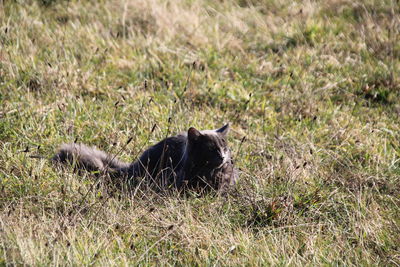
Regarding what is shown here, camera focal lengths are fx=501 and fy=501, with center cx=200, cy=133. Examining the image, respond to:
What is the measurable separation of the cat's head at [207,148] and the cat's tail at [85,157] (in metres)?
0.64

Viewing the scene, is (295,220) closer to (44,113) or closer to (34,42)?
(44,113)

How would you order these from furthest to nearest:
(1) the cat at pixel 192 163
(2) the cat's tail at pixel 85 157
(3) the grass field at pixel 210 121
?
(1) the cat at pixel 192 163 → (2) the cat's tail at pixel 85 157 → (3) the grass field at pixel 210 121

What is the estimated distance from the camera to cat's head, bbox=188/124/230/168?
4246 mm

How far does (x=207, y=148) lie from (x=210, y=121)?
3.13ft

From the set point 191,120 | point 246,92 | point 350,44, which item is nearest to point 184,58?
point 246,92

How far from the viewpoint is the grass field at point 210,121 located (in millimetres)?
3287

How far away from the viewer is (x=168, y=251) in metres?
3.21

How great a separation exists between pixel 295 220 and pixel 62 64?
3.36 m

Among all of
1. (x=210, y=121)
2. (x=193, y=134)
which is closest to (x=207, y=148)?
(x=193, y=134)

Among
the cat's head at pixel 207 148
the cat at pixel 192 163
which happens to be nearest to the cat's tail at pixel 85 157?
the cat at pixel 192 163

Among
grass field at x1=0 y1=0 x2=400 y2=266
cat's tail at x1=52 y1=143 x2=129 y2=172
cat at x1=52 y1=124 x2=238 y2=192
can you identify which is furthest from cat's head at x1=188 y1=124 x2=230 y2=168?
cat's tail at x1=52 y1=143 x2=129 y2=172

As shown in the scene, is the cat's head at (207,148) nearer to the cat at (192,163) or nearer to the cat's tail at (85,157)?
the cat at (192,163)

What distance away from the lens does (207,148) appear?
14.0 feet

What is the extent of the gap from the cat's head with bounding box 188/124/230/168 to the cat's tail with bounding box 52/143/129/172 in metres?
0.64
